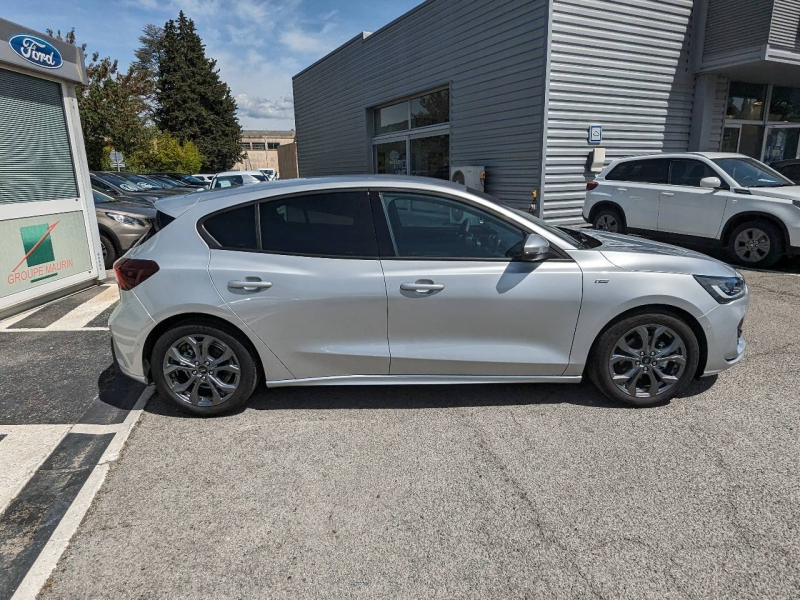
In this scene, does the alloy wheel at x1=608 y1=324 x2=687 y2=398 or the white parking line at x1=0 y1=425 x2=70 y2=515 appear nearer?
the white parking line at x1=0 y1=425 x2=70 y2=515

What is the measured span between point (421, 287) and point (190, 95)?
4888 centimetres

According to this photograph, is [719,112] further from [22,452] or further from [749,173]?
[22,452]

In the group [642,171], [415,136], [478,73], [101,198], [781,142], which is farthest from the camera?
[415,136]

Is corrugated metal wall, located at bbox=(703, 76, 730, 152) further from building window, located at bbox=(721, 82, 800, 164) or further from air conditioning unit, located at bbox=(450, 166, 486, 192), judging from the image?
air conditioning unit, located at bbox=(450, 166, 486, 192)

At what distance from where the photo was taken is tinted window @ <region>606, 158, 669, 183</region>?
8.59 m

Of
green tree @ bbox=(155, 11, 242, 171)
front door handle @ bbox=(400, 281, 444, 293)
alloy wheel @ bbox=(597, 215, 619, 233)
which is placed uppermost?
green tree @ bbox=(155, 11, 242, 171)

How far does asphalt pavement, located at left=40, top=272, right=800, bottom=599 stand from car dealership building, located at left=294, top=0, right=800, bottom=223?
25.9ft

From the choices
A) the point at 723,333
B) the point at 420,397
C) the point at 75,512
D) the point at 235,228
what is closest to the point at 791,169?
the point at 723,333

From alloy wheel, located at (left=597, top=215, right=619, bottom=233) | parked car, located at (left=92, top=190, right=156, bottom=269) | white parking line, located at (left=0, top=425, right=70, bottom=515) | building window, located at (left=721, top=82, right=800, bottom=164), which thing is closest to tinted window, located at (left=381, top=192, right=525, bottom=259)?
white parking line, located at (left=0, top=425, right=70, bottom=515)

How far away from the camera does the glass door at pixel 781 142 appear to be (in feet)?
43.0

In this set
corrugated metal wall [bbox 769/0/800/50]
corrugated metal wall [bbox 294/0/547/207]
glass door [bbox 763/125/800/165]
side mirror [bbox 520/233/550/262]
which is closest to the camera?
side mirror [bbox 520/233/550/262]

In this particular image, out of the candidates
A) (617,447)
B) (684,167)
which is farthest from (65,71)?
(684,167)

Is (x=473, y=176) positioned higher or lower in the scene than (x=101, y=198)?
higher

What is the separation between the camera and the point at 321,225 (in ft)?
11.3
